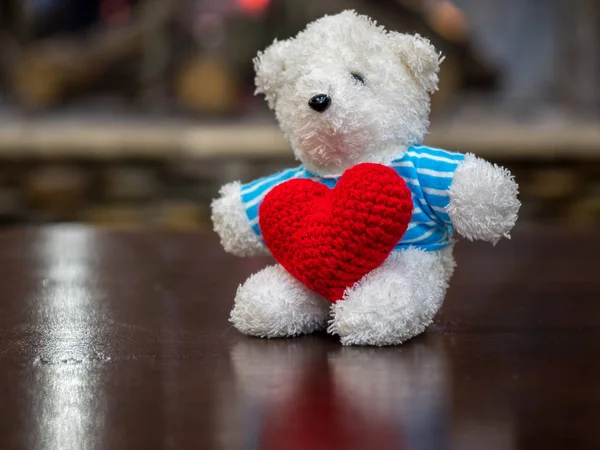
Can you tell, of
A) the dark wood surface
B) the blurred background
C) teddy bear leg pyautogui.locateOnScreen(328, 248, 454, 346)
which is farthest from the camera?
the blurred background

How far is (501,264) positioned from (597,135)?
0.99 meters

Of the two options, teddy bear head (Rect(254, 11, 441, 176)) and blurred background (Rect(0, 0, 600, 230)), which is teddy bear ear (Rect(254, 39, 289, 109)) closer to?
teddy bear head (Rect(254, 11, 441, 176))

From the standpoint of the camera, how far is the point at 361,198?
1.62 ft

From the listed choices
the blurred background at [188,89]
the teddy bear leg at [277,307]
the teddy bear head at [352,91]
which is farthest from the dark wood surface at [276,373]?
the blurred background at [188,89]

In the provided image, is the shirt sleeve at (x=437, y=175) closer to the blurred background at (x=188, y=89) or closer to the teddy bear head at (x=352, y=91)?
the teddy bear head at (x=352, y=91)

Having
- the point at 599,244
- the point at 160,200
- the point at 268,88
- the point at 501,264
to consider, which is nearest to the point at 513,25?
the point at 160,200

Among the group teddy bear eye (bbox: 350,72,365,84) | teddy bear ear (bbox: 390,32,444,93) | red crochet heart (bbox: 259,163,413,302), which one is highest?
teddy bear ear (bbox: 390,32,444,93)

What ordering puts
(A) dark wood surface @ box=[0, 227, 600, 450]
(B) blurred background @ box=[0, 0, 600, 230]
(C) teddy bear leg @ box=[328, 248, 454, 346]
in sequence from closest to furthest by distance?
(A) dark wood surface @ box=[0, 227, 600, 450], (C) teddy bear leg @ box=[328, 248, 454, 346], (B) blurred background @ box=[0, 0, 600, 230]

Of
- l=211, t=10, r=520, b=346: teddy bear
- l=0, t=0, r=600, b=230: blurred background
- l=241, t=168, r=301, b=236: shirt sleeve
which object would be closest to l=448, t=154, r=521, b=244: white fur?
l=211, t=10, r=520, b=346: teddy bear

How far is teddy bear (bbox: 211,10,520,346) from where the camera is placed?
493 mm

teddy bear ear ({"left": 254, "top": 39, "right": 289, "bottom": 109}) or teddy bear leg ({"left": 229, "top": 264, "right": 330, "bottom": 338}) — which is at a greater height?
teddy bear ear ({"left": 254, "top": 39, "right": 289, "bottom": 109})

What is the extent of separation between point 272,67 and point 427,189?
0.13 meters

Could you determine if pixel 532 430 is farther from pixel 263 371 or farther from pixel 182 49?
pixel 182 49

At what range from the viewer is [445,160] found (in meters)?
0.51
